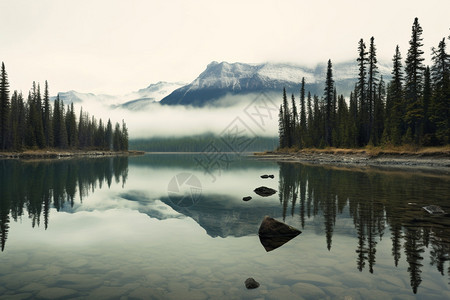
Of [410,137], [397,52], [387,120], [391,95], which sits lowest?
[410,137]

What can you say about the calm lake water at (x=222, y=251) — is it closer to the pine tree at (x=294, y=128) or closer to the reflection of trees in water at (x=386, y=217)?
the reflection of trees in water at (x=386, y=217)

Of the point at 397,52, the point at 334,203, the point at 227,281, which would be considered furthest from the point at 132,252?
the point at 397,52

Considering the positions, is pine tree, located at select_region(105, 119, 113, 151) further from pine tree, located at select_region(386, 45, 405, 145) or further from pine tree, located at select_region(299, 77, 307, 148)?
pine tree, located at select_region(386, 45, 405, 145)

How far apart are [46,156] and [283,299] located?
11658 centimetres

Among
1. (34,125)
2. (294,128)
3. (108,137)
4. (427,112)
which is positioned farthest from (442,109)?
(108,137)

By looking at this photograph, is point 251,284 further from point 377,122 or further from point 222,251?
point 377,122

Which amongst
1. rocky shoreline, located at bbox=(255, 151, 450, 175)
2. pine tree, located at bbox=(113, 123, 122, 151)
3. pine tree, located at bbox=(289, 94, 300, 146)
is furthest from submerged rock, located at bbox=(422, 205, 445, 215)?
pine tree, located at bbox=(113, 123, 122, 151)

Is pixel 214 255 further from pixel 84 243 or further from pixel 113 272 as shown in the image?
pixel 84 243

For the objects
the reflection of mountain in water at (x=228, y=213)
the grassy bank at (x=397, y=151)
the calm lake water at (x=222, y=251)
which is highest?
the grassy bank at (x=397, y=151)

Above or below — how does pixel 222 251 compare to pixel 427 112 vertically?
below

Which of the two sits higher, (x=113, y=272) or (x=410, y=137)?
(x=410, y=137)

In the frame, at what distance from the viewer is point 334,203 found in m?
19.0

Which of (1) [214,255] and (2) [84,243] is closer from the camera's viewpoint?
(1) [214,255]

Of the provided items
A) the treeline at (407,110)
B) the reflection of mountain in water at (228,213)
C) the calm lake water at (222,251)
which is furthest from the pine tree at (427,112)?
the reflection of mountain in water at (228,213)
